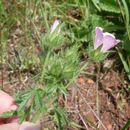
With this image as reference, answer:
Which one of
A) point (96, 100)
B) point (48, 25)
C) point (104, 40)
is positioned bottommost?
point (96, 100)

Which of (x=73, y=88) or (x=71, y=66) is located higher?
(x=71, y=66)

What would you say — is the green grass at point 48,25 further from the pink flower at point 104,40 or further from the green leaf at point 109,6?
the pink flower at point 104,40

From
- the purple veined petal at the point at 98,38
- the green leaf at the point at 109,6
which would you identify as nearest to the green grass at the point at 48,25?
the green leaf at the point at 109,6

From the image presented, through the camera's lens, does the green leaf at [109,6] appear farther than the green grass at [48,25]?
Yes

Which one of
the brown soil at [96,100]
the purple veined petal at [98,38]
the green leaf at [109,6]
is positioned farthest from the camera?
the green leaf at [109,6]

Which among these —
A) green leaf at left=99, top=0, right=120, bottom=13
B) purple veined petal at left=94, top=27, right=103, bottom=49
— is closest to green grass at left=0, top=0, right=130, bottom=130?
green leaf at left=99, top=0, right=120, bottom=13

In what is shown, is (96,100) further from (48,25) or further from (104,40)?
(104,40)

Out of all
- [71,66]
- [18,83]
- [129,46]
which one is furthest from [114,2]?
[71,66]

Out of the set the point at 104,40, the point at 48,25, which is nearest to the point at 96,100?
the point at 48,25

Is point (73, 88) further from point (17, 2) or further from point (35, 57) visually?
point (17, 2)

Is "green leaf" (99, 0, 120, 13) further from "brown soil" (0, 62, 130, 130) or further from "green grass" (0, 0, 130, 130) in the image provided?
"brown soil" (0, 62, 130, 130)

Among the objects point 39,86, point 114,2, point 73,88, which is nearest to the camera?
point 39,86
